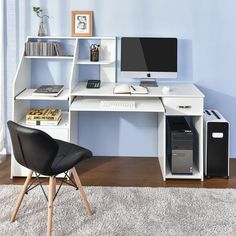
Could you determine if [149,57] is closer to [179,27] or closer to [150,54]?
[150,54]

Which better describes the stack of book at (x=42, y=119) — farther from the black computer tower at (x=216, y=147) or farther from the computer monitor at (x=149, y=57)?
the black computer tower at (x=216, y=147)

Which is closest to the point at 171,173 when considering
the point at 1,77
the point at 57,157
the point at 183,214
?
the point at 183,214

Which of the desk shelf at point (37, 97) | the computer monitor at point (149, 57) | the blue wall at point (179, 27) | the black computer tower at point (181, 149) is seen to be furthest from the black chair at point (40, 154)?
the blue wall at point (179, 27)

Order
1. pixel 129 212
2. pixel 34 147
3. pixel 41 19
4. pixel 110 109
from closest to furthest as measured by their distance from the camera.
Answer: pixel 34 147 → pixel 129 212 → pixel 110 109 → pixel 41 19

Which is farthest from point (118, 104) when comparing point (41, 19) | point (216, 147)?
point (41, 19)

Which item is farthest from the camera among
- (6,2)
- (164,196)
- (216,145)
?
(6,2)

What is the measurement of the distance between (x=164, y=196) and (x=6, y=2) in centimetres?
225

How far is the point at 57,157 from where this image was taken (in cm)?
267

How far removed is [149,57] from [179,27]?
401 mm

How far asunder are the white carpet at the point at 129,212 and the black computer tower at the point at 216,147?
31cm

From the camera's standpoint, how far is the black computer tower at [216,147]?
134 inches

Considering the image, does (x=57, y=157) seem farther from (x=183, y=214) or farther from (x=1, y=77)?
(x=1, y=77)

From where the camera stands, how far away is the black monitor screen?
3.72 m

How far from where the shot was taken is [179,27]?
3.80 m
